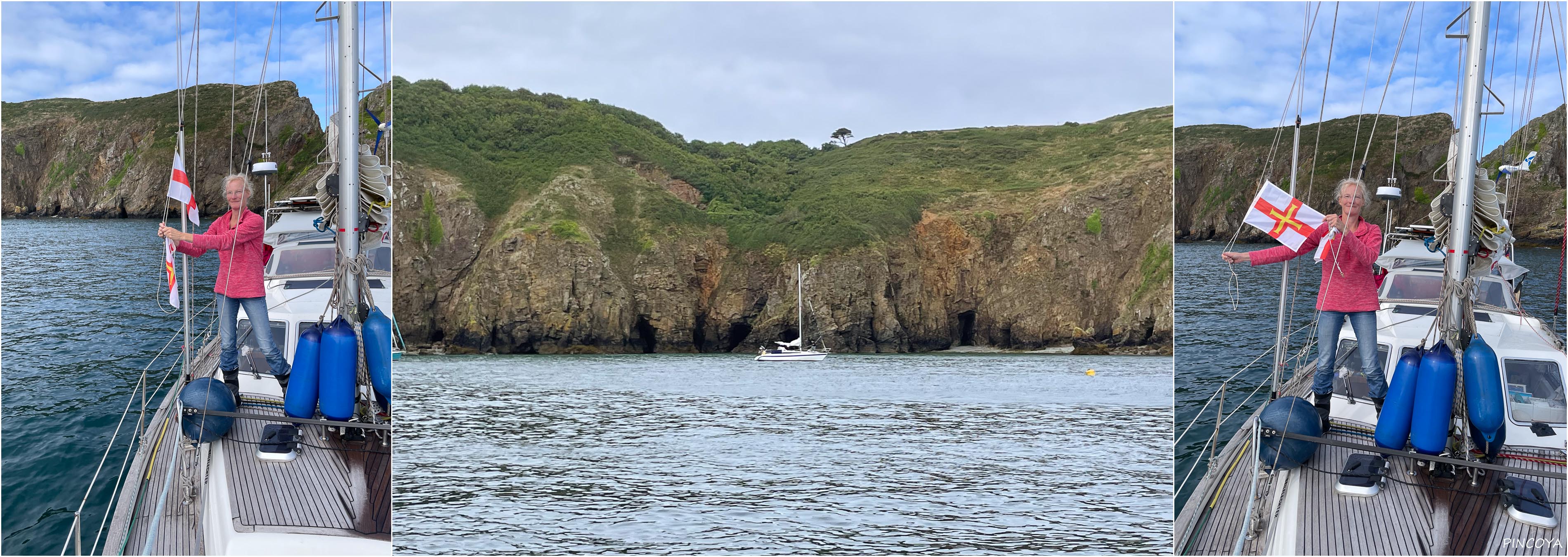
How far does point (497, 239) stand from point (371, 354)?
46852 mm

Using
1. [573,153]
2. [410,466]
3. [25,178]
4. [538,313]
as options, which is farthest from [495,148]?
[25,178]

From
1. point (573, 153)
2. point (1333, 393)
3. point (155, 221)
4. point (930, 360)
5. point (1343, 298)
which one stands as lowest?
point (930, 360)

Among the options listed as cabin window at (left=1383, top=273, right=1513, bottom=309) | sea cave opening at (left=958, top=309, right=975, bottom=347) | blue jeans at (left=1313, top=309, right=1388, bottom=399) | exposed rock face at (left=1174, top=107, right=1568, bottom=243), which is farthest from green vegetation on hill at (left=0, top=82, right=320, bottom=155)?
sea cave opening at (left=958, top=309, right=975, bottom=347)

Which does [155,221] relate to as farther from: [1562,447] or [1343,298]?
[1562,447]

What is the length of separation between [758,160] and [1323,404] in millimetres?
63427

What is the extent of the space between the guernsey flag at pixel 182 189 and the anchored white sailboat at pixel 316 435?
197 mm

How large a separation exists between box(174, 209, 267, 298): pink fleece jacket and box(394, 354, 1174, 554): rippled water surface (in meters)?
5.67

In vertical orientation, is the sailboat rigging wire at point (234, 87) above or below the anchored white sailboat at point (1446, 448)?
above

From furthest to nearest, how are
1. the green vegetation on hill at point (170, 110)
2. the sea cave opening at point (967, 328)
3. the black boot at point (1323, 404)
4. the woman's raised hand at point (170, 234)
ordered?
the sea cave opening at point (967, 328) → the black boot at point (1323, 404) → the green vegetation on hill at point (170, 110) → the woman's raised hand at point (170, 234)

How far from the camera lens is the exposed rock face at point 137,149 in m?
4.89

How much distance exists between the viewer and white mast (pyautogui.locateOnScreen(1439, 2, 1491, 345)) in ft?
13.6

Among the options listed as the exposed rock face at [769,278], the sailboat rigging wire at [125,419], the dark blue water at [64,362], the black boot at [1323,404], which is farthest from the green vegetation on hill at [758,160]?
the black boot at [1323,404]

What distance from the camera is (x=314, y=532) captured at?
13.9 ft

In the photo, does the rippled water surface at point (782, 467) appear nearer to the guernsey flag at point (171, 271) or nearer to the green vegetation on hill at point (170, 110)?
the green vegetation on hill at point (170, 110)
